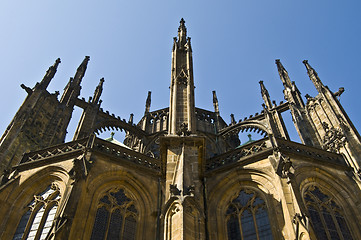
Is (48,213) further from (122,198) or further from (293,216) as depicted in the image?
(293,216)

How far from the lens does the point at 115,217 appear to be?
12.1 m

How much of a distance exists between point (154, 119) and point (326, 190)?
14.8 m

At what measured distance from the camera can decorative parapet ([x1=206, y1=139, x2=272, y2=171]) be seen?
Result: 1378 centimetres

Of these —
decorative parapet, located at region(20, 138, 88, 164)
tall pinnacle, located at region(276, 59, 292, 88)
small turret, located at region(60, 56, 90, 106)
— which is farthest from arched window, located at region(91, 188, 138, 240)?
tall pinnacle, located at region(276, 59, 292, 88)

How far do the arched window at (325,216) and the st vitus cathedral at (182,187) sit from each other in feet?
0.13

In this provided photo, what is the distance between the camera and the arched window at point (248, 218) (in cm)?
1141

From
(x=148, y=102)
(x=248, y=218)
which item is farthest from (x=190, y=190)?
(x=148, y=102)

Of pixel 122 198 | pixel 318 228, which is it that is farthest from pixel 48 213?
pixel 318 228

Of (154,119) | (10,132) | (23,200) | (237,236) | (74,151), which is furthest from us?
(154,119)

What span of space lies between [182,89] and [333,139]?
22.8 ft

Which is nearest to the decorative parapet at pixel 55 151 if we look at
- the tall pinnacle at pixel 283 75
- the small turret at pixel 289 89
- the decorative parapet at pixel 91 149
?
the decorative parapet at pixel 91 149

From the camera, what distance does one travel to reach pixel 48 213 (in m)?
12.1

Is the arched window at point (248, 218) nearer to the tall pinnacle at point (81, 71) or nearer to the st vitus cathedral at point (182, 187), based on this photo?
the st vitus cathedral at point (182, 187)

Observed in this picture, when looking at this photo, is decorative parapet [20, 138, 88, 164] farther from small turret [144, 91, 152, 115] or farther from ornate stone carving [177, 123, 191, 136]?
small turret [144, 91, 152, 115]
